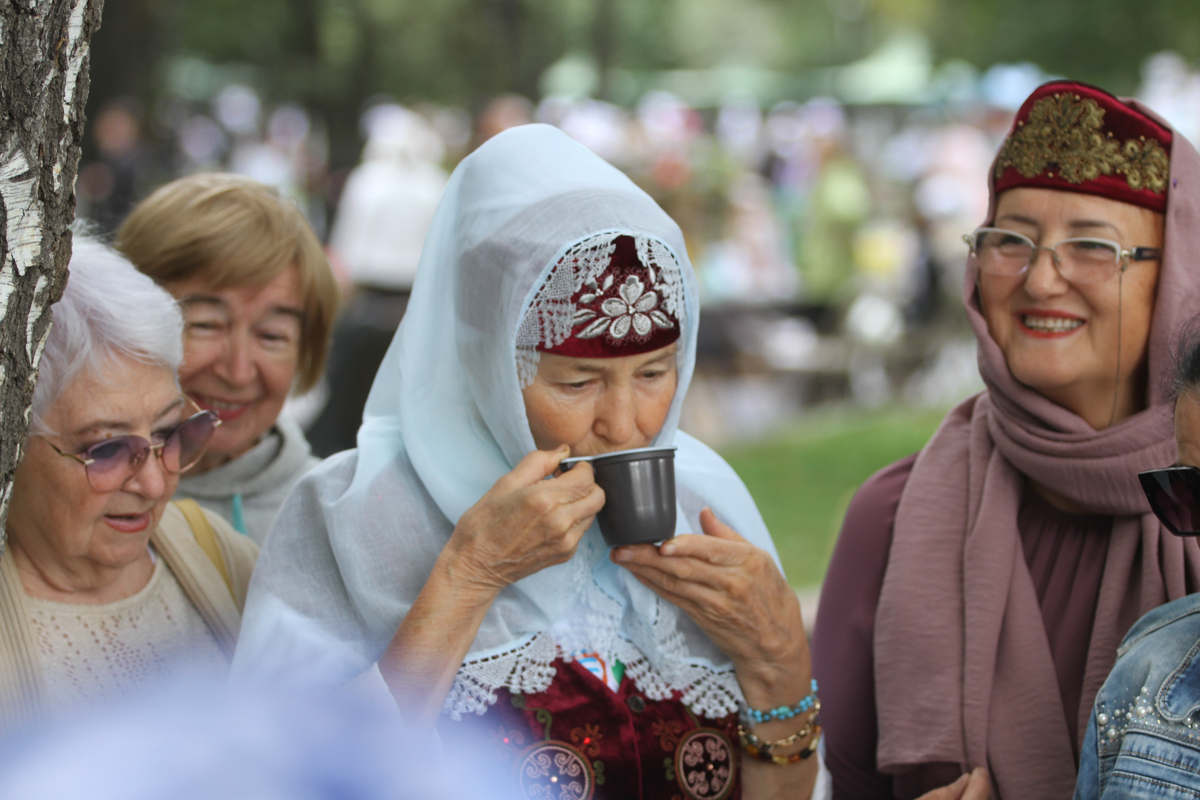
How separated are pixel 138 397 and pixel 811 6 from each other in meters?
28.1

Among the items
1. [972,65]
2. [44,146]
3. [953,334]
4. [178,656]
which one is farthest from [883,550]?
[972,65]

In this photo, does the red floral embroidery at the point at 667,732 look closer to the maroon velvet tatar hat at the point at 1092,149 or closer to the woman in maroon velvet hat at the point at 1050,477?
the woman in maroon velvet hat at the point at 1050,477

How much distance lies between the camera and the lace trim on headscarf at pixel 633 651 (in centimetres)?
245

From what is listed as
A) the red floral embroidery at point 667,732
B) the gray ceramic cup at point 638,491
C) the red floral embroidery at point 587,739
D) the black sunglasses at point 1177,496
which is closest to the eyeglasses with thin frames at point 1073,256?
the black sunglasses at point 1177,496

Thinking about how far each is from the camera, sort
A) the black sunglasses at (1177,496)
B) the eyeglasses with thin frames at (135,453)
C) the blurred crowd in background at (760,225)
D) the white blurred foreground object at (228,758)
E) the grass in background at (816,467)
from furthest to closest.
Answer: the blurred crowd in background at (760,225) → the grass in background at (816,467) → the eyeglasses with thin frames at (135,453) → the black sunglasses at (1177,496) → the white blurred foreground object at (228,758)

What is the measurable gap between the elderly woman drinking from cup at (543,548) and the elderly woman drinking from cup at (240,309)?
762 mm

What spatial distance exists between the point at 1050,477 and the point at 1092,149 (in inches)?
30.2

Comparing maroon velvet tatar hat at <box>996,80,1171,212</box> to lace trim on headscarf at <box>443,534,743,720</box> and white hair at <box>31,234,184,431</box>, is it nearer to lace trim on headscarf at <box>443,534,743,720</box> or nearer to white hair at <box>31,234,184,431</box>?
lace trim on headscarf at <box>443,534,743,720</box>

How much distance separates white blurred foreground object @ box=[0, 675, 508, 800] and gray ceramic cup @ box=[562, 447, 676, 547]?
1091mm

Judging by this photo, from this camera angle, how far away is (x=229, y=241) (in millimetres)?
3109

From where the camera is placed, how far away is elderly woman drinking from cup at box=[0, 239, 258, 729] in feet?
7.56

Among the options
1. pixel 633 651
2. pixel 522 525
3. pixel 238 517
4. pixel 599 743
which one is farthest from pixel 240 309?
pixel 599 743

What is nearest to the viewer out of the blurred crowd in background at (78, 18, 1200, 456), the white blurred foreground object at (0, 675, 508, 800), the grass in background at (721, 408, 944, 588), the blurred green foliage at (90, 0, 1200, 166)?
the white blurred foreground object at (0, 675, 508, 800)

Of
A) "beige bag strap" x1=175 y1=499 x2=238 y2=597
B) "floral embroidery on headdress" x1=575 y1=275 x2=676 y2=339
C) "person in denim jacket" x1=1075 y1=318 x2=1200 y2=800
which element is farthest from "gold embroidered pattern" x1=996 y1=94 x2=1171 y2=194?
"beige bag strap" x1=175 y1=499 x2=238 y2=597
